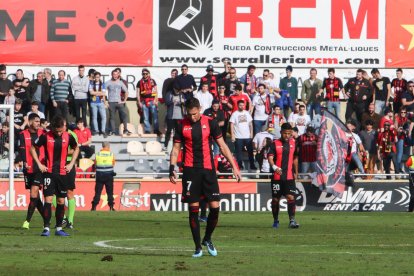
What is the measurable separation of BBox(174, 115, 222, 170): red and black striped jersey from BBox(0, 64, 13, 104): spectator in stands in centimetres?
1954

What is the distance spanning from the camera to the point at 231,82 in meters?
35.8

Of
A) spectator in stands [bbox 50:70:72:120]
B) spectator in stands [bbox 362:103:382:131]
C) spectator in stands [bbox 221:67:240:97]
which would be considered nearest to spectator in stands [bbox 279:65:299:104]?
spectator in stands [bbox 221:67:240:97]

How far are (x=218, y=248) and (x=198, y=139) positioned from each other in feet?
6.73

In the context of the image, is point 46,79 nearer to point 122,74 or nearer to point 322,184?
point 122,74

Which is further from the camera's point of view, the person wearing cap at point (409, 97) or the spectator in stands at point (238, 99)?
the person wearing cap at point (409, 97)

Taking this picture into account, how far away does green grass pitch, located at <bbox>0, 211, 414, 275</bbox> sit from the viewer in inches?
563

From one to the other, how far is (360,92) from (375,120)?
0.98 m

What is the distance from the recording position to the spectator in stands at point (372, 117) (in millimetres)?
36338

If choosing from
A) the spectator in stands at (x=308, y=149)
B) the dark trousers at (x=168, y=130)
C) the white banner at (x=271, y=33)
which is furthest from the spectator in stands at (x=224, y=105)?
the white banner at (x=271, y=33)

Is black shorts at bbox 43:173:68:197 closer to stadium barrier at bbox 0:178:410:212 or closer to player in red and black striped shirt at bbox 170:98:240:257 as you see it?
player in red and black striped shirt at bbox 170:98:240:257

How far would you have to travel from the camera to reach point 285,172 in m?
24.5

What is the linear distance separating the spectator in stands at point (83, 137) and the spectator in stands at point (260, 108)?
506 centimetres

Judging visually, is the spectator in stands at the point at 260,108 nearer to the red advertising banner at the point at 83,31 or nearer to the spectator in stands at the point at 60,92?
the red advertising banner at the point at 83,31

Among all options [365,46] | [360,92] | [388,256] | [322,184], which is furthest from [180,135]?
[365,46]
